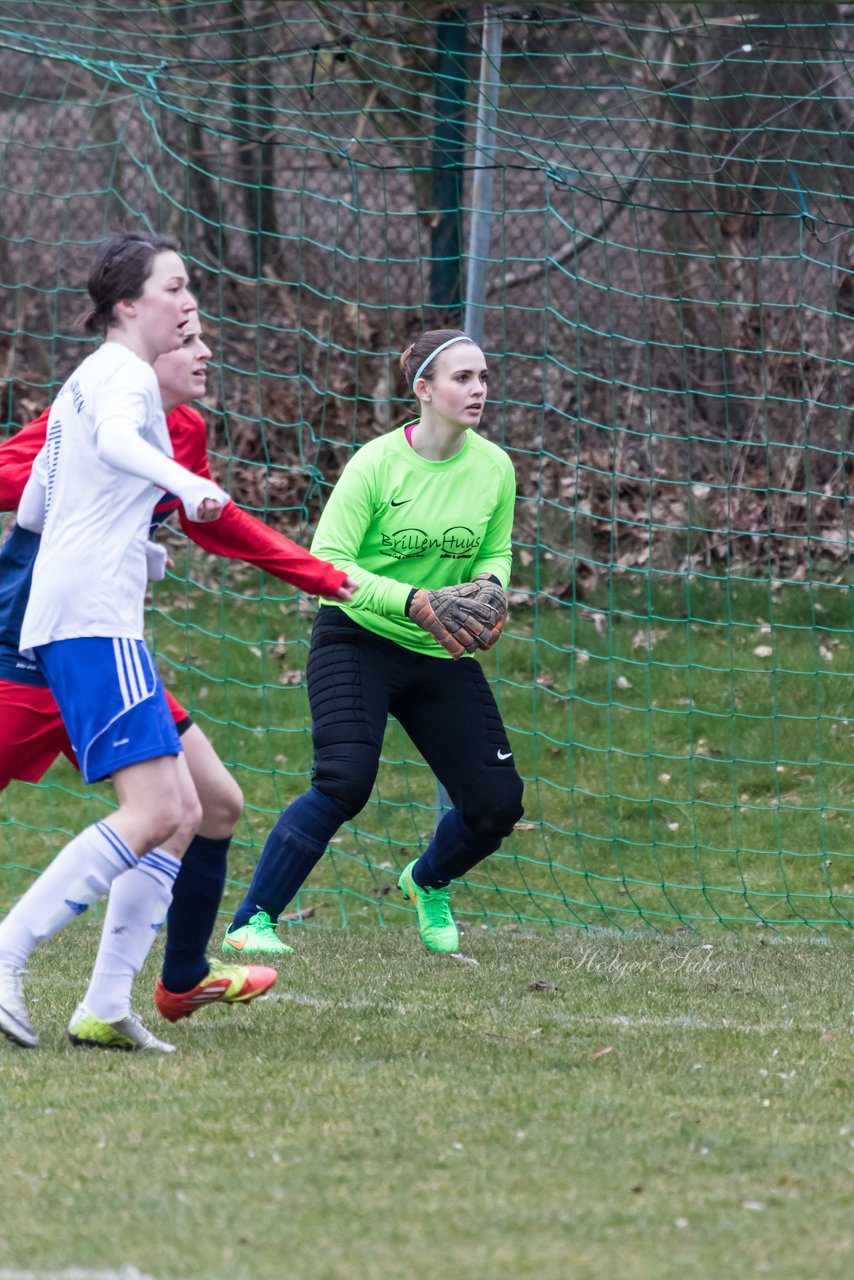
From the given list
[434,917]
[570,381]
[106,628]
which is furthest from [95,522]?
[570,381]

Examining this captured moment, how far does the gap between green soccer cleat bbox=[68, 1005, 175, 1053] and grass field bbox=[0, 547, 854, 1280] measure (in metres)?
0.07

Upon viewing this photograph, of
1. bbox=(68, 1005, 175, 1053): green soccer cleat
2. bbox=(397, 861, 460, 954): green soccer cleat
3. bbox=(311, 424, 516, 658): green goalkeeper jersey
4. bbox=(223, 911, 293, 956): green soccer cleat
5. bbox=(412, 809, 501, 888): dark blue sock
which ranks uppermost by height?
bbox=(311, 424, 516, 658): green goalkeeper jersey

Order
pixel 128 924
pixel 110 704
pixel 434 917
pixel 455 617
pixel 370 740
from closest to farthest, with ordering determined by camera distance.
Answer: pixel 110 704, pixel 128 924, pixel 455 617, pixel 370 740, pixel 434 917

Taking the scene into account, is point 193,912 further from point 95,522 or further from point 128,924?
point 95,522

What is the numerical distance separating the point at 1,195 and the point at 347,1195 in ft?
34.8

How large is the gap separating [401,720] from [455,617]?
1.79ft

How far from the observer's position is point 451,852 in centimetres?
574

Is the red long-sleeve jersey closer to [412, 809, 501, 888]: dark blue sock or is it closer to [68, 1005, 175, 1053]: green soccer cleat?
[68, 1005, 175, 1053]: green soccer cleat

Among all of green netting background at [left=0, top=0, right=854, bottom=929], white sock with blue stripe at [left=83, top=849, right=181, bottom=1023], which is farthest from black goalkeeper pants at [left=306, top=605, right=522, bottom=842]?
green netting background at [left=0, top=0, right=854, bottom=929]

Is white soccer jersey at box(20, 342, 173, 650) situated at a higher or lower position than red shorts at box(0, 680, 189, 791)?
higher

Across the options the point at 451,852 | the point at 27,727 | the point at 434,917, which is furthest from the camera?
the point at 434,917

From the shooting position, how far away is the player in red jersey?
4.18 m

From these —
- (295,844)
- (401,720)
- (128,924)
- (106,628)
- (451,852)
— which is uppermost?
(106,628)

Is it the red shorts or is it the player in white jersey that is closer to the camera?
the player in white jersey
